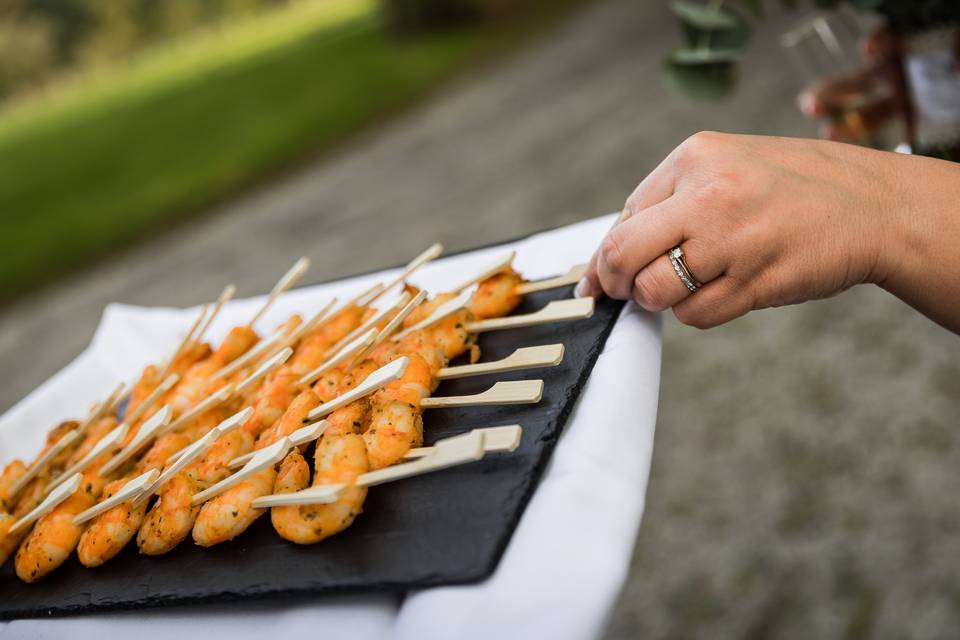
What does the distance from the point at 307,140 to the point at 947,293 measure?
947 cm

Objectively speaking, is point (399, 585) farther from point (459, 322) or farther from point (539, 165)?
point (539, 165)

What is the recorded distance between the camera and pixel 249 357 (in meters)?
1.72

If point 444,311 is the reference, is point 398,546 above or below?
below

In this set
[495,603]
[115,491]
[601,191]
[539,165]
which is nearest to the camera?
[495,603]

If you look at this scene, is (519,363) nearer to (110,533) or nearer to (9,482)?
(110,533)

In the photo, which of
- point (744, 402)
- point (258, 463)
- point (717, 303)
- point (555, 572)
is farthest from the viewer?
point (744, 402)

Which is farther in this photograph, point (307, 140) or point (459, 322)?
point (307, 140)

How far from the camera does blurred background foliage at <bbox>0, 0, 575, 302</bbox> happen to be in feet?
31.3

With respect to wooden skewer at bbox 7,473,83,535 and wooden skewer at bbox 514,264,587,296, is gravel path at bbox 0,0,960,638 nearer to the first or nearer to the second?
wooden skewer at bbox 514,264,587,296

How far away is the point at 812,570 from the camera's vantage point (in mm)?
2322

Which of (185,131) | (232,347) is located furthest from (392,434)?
(185,131)

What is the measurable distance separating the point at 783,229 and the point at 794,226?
0.7 inches

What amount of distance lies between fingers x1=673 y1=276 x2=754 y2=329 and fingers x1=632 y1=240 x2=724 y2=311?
12mm

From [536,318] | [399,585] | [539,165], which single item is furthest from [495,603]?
[539,165]
